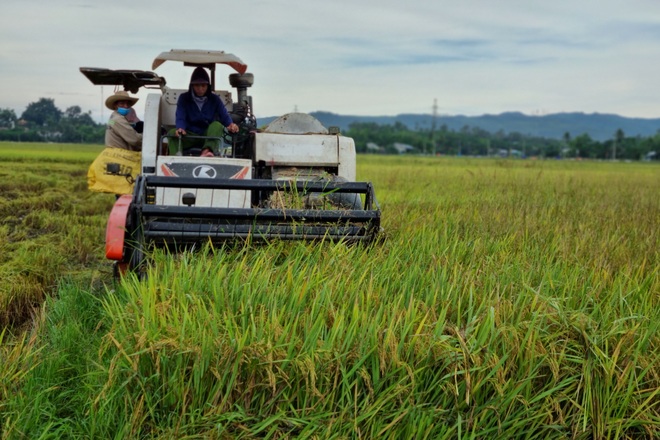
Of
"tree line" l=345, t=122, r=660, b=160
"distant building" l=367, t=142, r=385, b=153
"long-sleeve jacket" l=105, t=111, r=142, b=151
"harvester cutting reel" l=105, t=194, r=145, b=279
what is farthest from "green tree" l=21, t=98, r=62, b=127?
"distant building" l=367, t=142, r=385, b=153

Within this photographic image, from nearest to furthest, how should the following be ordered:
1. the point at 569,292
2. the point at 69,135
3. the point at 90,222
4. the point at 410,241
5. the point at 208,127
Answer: the point at 569,292, the point at 410,241, the point at 208,127, the point at 90,222, the point at 69,135

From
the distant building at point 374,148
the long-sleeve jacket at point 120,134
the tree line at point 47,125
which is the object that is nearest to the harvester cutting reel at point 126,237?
the long-sleeve jacket at point 120,134

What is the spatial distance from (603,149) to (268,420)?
12077 cm

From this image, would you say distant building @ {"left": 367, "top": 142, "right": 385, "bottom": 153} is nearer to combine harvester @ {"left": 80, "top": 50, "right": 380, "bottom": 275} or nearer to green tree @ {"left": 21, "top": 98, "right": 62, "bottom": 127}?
green tree @ {"left": 21, "top": 98, "right": 62, "bottom": 127}

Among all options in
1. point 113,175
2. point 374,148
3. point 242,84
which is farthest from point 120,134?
point 374,148

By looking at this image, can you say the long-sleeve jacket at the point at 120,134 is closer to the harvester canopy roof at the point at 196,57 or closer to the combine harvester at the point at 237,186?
the combine harvester at the point at 237,186

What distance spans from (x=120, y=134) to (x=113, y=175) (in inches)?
22.6

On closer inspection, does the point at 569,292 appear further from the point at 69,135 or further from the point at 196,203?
the point at 69,135

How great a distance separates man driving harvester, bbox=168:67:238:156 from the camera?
6.82m

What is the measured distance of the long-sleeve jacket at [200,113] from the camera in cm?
687

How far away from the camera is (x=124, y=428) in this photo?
9.66 feet

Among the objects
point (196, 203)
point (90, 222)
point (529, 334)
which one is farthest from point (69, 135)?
point (529, 334)

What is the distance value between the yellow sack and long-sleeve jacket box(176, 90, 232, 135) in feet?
5.07

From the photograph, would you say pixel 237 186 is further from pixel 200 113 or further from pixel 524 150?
pixel 524 150
